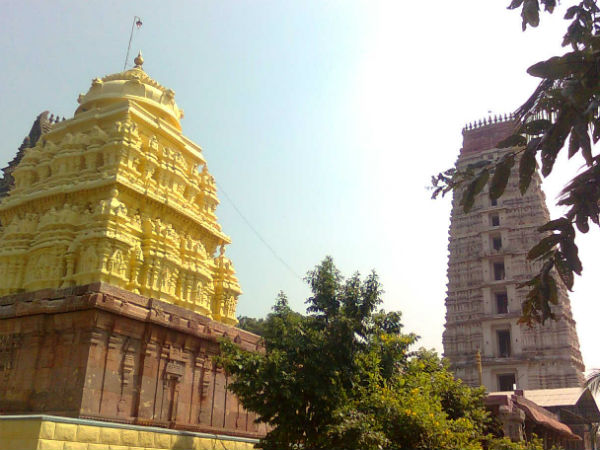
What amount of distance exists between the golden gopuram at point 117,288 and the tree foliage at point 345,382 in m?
1.98

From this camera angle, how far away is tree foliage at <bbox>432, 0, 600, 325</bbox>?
16.3 ft

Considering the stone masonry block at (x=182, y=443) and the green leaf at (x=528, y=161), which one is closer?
the green leaf at (x=528, y=161)

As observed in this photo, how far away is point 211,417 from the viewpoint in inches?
732

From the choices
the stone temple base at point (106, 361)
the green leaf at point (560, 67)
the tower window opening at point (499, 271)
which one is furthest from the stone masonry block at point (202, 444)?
the tower window opening at point (499, 271)

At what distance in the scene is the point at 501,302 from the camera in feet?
127

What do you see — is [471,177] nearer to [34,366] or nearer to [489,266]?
[34,366]

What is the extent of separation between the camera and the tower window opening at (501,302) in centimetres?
3850

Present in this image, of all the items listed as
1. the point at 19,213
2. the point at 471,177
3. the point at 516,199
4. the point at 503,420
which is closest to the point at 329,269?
the point at 503,420

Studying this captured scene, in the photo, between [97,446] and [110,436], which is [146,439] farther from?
[97,446]

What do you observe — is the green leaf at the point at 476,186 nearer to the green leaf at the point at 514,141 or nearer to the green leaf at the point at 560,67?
the green leaf at the point at 514,141

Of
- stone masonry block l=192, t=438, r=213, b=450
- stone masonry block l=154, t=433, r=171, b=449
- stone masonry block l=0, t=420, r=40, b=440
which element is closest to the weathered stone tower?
stone masonry block l=192, t=438, r=213, b=450

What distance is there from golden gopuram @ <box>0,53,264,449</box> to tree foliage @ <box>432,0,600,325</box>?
8.15m

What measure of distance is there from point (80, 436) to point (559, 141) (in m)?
9.17

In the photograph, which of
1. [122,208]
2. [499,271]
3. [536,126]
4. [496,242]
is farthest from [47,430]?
[496,242]
